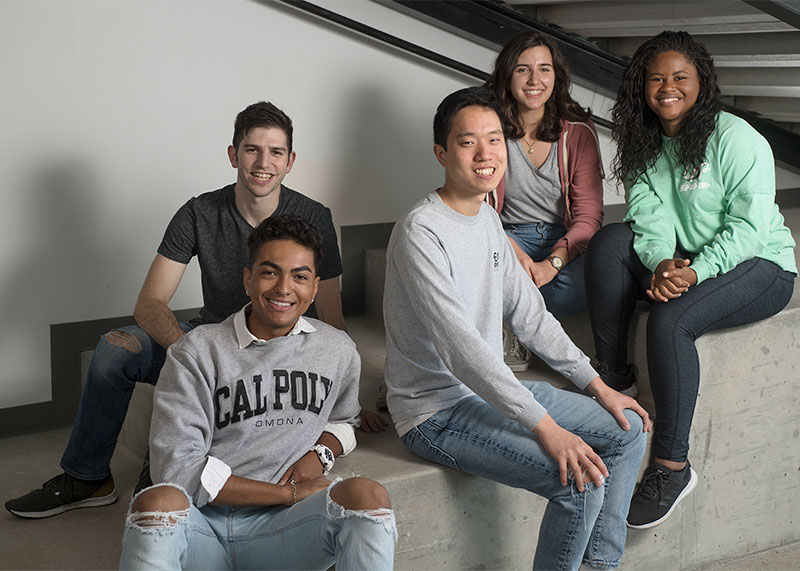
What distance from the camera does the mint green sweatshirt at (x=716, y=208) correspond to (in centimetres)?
236

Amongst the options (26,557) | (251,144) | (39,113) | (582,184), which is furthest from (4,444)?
(582,184)

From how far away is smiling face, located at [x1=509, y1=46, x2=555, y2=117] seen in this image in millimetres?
2615

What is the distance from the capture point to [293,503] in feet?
6.06

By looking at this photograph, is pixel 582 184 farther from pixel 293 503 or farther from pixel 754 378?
pixel 293 503

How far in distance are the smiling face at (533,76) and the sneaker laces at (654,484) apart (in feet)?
3.43

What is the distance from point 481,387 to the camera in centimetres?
197

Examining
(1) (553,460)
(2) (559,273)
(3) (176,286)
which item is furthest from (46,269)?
(1) (553,460)

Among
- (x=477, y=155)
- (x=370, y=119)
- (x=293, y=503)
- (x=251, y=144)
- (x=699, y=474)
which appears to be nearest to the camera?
(x=293, y=503)

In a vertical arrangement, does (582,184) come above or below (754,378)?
above

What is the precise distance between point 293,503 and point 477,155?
2.71 feet

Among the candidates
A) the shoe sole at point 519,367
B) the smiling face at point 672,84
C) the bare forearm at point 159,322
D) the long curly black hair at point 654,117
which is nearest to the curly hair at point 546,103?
the long curly black hair at point 654,117

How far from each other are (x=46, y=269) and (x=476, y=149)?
151 centimetres

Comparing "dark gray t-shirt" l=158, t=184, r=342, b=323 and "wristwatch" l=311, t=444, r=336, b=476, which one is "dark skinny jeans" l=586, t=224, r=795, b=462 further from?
"wristwatch" l=311, t=444, r=336, b=476

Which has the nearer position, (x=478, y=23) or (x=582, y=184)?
(x=582, y=184)
